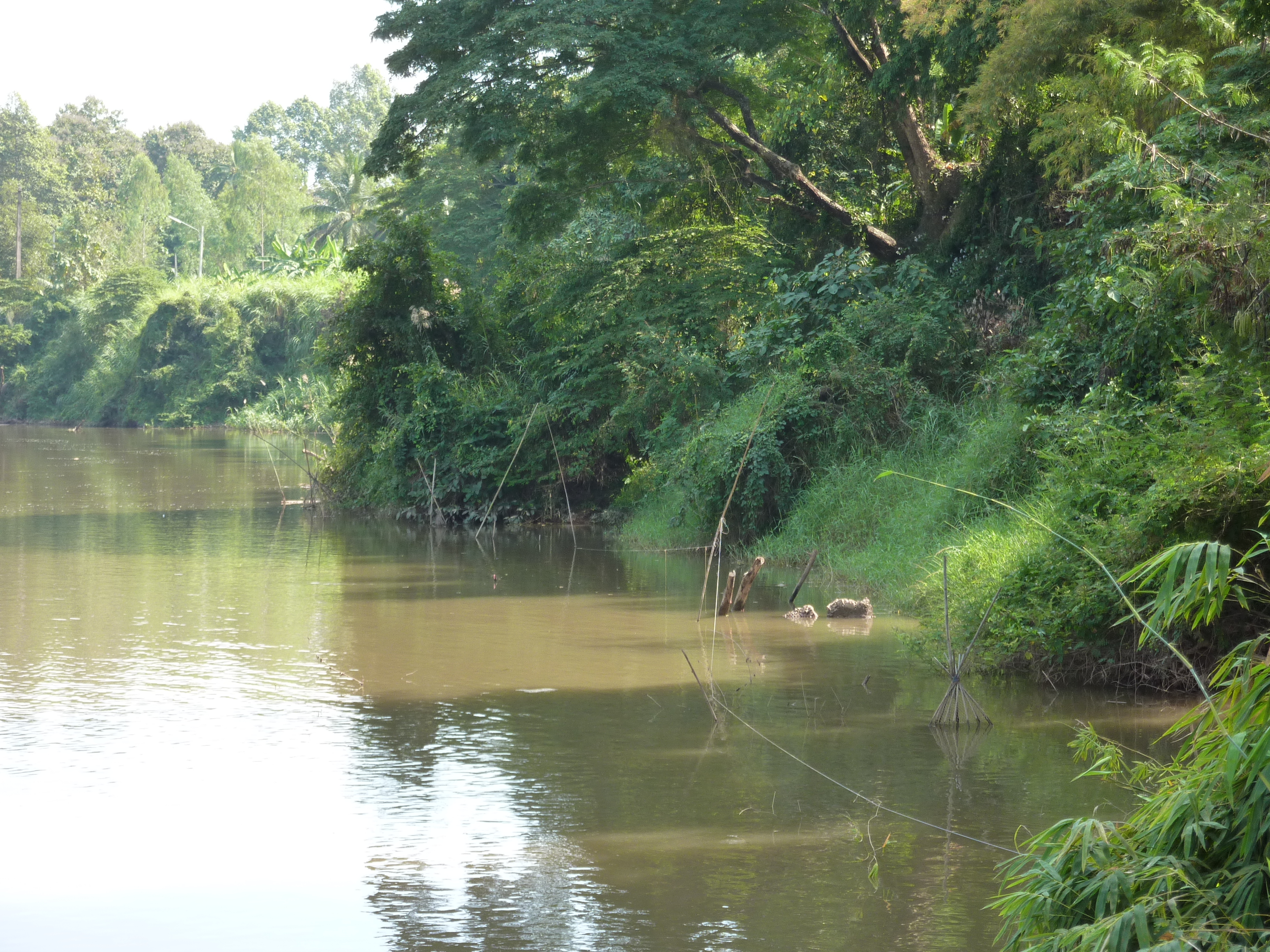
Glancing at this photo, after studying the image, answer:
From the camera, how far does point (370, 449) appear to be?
2172 centimetres

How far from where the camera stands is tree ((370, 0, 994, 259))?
17406 mm

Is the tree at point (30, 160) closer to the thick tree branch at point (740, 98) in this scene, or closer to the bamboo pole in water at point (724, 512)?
the thick tree branch at point (740, 98)

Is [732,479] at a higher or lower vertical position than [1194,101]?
lower

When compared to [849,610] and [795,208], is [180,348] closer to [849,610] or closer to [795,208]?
[795,208]

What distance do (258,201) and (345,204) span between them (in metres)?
15.2

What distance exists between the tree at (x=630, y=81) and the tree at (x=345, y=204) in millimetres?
→ 33534

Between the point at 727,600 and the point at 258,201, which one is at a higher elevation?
the point at 258,201

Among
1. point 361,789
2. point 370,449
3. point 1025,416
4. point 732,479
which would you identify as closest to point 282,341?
point 370,449

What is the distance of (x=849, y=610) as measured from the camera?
11656 millimetres

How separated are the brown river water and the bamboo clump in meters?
0.20

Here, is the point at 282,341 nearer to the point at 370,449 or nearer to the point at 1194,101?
the point at 370,449

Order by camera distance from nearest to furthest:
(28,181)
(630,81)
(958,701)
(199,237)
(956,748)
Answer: (956,748) < (958,701) < (630,81) < (199,237) < (28,181)

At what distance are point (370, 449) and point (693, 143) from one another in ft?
23.4

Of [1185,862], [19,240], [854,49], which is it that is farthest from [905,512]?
[19,240]
